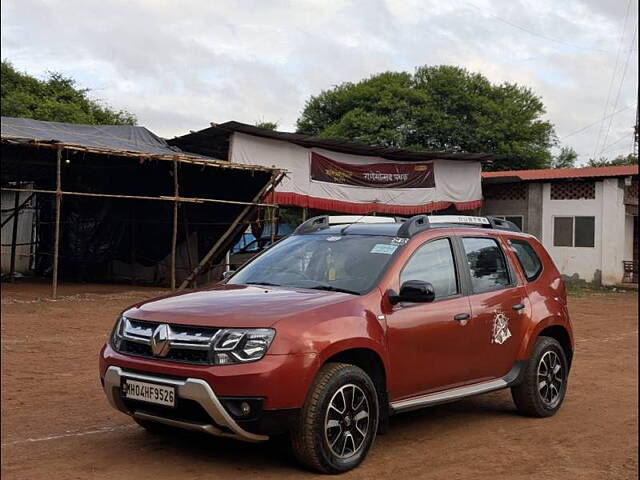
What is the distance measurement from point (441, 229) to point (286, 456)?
7.00 ft

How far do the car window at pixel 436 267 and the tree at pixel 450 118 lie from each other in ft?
93.0

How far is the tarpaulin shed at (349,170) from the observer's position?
62.9 ft

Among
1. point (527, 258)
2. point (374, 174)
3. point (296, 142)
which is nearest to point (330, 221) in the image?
point (527, 258)

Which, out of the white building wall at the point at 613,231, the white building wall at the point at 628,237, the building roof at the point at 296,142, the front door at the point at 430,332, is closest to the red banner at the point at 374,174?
the building roof at the point at 296,142

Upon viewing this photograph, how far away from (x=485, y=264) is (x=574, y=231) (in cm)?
1824

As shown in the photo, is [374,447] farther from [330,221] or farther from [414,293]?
[330,221]

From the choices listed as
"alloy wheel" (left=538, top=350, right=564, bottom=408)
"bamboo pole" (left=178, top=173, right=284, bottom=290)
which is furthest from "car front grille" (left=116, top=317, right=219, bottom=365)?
"bamboo pole" (left=178, top=173, right=284, bottom=290)

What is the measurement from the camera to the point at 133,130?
18.6 m

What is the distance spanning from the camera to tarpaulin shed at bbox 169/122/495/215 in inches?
755

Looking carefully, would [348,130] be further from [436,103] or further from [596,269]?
[596,269]

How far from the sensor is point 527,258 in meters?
6.80

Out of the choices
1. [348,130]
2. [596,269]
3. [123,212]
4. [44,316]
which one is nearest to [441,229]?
[44,316]

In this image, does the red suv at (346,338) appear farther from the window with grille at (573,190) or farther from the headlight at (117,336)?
the window with grille at (573,190)

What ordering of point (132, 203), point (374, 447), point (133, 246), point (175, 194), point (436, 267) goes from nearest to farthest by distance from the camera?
point (374, 447) → point (436, 267) → point (175, 194) → point (132, 203) → point (133, 246)
